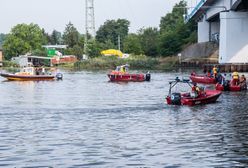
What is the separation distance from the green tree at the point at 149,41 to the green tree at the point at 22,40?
3055 centimetres

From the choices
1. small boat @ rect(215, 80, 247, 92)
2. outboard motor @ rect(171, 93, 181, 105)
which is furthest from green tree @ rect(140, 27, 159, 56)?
outboard motor @ rect(171, 93, 181, 105)

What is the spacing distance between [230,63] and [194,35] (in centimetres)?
6505

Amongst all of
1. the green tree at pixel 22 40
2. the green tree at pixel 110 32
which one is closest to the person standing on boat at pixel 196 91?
the green tree at pixel 22 40

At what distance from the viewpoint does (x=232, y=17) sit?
69438 millimetres

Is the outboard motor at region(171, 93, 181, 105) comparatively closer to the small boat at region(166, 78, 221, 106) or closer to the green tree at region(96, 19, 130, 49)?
the small boat at region(166, 78, 221, 106)

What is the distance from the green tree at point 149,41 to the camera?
15375 centimetres

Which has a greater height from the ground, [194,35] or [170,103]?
[194,35]

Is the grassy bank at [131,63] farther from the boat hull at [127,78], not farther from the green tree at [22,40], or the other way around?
the boat hull at [127,78]

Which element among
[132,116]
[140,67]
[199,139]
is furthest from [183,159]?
[140,67]

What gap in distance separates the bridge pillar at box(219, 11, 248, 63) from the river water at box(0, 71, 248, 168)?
3236 cm

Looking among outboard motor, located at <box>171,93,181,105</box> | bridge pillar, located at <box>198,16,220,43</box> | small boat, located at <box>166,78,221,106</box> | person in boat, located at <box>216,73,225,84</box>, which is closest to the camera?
outboard motor, located at <box>171,93,181,105</box>

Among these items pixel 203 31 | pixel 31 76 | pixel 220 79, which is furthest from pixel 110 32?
pixel 220 79

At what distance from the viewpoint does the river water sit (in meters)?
18.5

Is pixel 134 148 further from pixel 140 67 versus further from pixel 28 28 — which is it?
pixel 28 28
